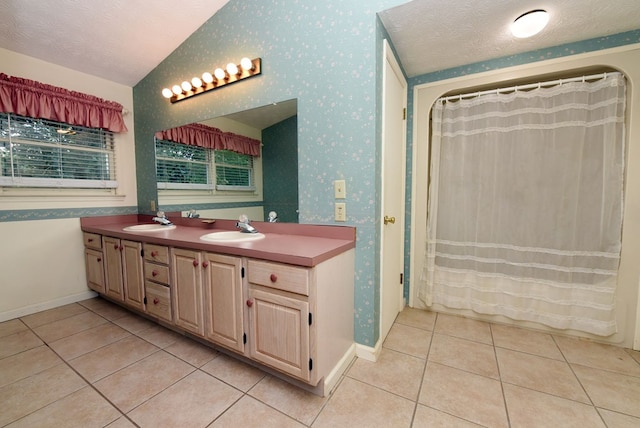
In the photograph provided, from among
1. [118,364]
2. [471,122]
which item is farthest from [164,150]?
[471,122]

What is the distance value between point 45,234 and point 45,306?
66cm

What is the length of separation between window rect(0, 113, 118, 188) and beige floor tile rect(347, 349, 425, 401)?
9.53 ft

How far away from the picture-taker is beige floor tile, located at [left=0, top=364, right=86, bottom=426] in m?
1.22

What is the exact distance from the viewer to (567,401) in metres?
1.27

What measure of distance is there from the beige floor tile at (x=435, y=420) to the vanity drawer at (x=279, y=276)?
0.77 meters

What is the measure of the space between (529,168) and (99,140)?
12.5 ft

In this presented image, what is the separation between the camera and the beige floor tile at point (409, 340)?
5.61 ft

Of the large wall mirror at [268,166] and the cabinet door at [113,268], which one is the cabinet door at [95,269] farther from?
the large wall mirror at [268,166]

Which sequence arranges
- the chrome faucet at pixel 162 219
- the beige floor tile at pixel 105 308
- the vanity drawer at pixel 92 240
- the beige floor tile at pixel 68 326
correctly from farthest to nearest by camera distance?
the chrome faucet at pixel 162 219 < the vanity drawer at pixel 92 240 < the beige floor tile at pixel 105 308 < the beige floor tile at pixel 68 326

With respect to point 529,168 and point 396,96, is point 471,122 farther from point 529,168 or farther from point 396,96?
point 396,96

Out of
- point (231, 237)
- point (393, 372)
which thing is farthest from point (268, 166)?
point (393, 372)

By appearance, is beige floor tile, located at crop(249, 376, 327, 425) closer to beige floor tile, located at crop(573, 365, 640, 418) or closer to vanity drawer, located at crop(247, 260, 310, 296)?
vanity drawer, located at crop(247, 260, 310, 296)

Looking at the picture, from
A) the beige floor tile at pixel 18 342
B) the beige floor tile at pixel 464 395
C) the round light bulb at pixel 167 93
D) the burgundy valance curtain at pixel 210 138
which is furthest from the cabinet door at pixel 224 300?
the round light bulb at pixel 167 93

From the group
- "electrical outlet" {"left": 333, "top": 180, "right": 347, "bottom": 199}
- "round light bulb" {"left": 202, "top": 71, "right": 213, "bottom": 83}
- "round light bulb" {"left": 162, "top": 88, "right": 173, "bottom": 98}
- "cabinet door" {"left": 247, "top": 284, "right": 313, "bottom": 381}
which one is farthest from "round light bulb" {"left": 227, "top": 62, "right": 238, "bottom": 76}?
"cabinet door" {"left": 247, "top": 284, "right": 313, "bottom": 381}
